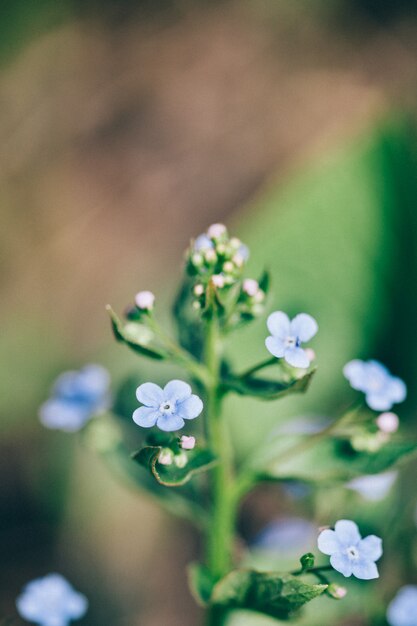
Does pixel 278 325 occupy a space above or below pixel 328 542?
above

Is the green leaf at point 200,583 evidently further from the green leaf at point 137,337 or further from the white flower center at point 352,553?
the green leaf at point 137,337

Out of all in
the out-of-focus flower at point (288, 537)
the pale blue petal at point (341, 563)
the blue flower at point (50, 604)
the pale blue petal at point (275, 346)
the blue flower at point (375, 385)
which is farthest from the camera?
the out-of-focus flower at point (288, 537)

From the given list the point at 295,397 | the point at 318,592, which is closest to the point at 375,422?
the point at 318,592

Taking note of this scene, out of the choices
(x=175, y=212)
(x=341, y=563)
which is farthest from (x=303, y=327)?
(x=175, y=212)

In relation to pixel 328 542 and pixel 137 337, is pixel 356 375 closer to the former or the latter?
pixel 328 542

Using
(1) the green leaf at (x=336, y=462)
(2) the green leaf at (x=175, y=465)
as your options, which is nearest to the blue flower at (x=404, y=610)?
(1) the green leaf at (x=336, y=462)

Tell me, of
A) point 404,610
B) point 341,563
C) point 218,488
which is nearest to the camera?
point 341,563
